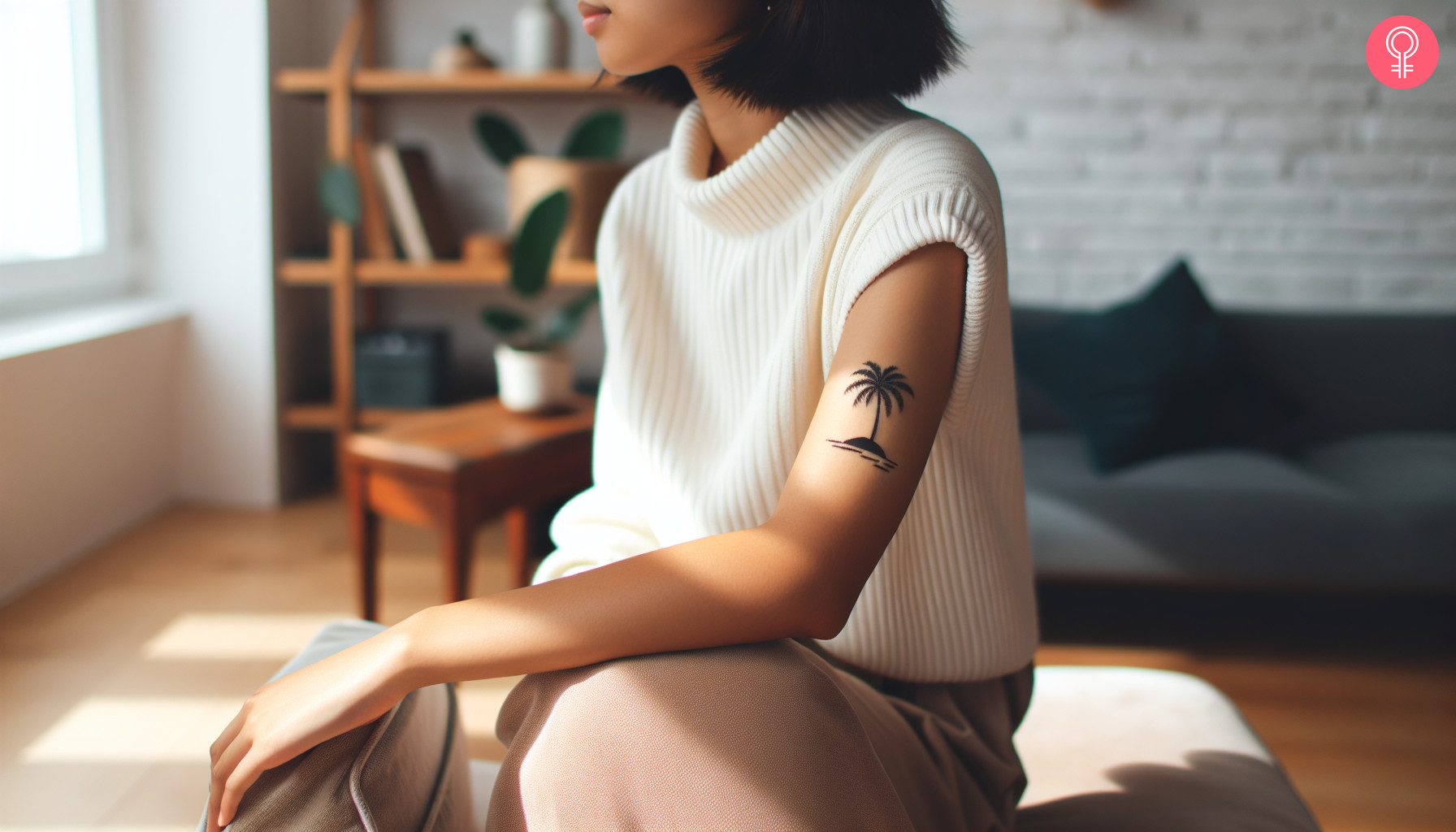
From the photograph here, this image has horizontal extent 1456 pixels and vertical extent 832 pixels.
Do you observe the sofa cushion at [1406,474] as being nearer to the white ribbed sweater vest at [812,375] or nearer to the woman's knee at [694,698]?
the white ribbed sweater vest at [812,375]

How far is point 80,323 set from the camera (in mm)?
2576

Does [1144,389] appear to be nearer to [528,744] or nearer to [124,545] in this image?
[528,744]

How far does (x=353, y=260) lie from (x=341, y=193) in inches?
9.3

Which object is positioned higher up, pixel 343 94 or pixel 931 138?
pixel 343 94

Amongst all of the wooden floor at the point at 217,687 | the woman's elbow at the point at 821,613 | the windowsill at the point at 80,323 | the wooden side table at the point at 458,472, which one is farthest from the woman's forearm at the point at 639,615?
the windowsill at the point at 80,323

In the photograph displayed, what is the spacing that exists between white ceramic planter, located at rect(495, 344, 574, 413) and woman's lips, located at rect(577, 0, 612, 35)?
1.28 m

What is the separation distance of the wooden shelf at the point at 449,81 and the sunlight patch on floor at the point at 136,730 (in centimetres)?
181

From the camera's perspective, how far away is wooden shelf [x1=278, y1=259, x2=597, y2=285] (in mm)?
2863

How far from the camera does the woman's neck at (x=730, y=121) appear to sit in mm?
870

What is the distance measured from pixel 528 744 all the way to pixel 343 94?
2720 mm

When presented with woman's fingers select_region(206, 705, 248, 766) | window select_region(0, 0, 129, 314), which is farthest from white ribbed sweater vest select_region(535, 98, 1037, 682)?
window select_region(0, 0, 129, 314)

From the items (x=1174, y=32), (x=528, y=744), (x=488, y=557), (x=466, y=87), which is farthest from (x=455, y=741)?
(x=1174, y=32)

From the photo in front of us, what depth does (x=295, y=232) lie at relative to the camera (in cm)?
A: 322

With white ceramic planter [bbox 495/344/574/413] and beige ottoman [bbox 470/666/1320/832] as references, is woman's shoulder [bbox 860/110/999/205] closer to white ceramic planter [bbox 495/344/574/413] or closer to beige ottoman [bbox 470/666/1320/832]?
beige ottoman [bbox 470/666/1320/832]
